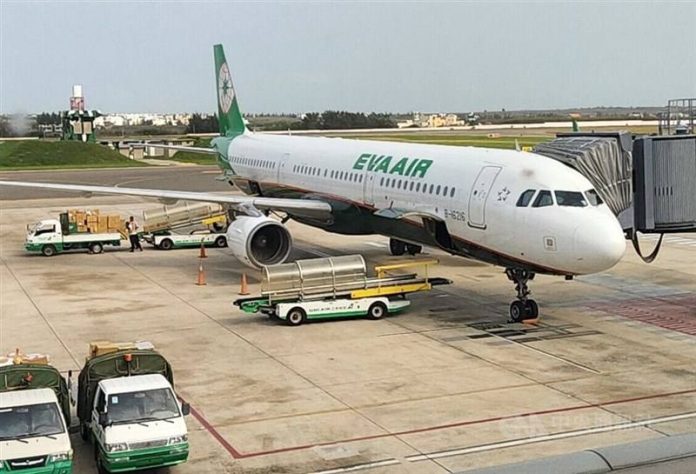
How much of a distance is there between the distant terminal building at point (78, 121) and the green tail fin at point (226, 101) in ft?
287

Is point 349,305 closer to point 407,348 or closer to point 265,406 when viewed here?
point 407,348

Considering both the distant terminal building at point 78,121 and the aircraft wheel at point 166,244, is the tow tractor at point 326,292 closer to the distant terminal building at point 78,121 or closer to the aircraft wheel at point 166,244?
the aircraft wheel at point 166,244

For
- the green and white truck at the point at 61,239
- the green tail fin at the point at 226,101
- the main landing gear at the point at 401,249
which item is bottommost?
the main landing gear at the point at 401,249

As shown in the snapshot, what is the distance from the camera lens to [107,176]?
8281cm

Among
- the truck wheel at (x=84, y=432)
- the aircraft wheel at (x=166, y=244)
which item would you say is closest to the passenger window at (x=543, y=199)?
the truck wheel at (x=84, y=432)

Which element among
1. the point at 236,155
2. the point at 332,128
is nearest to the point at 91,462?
the point at 236,155

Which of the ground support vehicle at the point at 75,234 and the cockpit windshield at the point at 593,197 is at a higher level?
the cockpit windshield at the point at 593,197

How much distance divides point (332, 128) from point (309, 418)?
533 ft

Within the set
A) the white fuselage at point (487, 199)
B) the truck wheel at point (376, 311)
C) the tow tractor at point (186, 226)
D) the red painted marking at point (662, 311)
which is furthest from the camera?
the tow tractor at point (186, 226)

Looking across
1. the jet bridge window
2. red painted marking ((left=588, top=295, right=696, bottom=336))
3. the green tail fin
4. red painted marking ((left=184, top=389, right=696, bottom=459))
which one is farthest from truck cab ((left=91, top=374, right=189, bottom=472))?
the green tail fin

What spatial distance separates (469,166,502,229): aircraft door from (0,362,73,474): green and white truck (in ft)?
36.2

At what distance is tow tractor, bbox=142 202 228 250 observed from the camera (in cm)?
3703

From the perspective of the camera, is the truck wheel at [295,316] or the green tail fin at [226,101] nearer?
the truck wheel at [295,316]

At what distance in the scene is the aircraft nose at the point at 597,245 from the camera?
19688 millimetres
